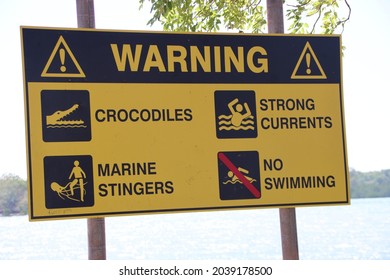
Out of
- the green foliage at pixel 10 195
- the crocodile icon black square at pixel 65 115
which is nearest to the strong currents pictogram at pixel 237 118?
the crocodile icon black square at pixel 65 115

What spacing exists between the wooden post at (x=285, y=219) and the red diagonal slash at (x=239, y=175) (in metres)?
0.55

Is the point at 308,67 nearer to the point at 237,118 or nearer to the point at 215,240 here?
the point at 237,118

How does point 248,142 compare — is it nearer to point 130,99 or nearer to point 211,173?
point 211,173

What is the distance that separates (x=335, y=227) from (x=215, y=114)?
6320 cm

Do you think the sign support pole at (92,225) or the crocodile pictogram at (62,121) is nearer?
the crocodile pictogram at (62,121)

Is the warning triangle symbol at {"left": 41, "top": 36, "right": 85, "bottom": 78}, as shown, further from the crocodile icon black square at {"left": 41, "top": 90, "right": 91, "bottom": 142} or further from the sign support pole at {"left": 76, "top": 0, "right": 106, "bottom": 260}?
the sign support pole at {"left": 76, "top": 0, "right": 106, "bottom": 260}

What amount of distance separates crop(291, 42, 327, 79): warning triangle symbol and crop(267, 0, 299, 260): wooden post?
1.22 feet

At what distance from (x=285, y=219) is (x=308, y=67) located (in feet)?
4.51

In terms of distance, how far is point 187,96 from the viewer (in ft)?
21.7

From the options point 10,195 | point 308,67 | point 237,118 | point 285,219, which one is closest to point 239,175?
point 237,118

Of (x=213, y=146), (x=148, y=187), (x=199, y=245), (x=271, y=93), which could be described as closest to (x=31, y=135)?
(x=148, y=187)

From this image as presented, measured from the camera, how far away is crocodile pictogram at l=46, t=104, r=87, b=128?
6238mm

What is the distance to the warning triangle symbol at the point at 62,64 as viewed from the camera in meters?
6.26

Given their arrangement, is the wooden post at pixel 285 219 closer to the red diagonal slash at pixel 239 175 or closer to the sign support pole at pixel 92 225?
the red diagonal slash at pixel 239 175
